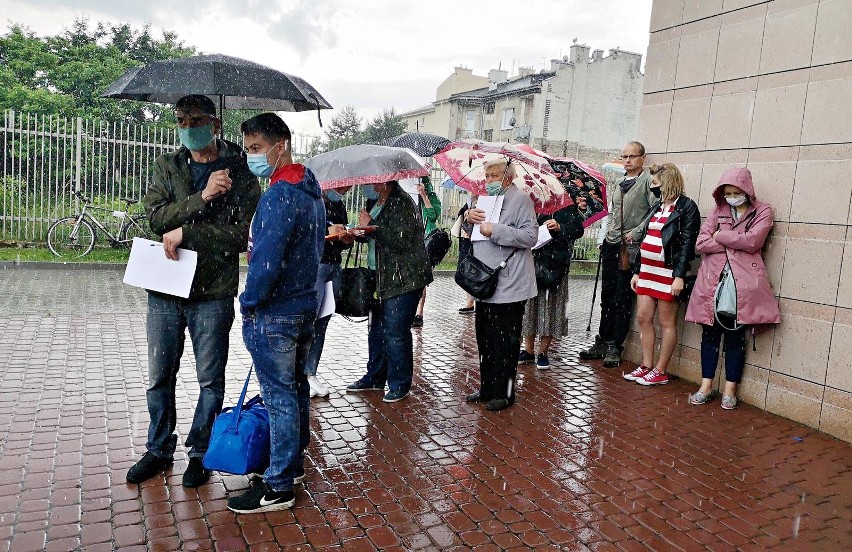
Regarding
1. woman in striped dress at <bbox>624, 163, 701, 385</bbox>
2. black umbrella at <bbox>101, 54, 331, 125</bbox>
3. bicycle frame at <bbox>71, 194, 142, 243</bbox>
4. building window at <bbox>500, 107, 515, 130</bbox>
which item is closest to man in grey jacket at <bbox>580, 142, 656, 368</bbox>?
woman in striped dress at <bbox>624, 163, 701, 385</bbox>

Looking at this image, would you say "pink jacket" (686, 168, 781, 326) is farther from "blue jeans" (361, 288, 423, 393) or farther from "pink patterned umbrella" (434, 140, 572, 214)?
"blue jeans" (361, 288, 423, 393)

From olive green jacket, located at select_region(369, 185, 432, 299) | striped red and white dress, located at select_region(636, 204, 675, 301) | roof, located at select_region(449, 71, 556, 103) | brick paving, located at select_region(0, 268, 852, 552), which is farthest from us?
roof, located at select_region(449, 71, 556, 103)

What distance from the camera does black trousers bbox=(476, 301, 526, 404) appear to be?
17.9 ft

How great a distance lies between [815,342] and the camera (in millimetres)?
5551

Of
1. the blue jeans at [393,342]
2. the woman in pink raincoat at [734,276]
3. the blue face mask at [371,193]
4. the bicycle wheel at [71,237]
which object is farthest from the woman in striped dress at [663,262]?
the bicycle wheel at [71,237]

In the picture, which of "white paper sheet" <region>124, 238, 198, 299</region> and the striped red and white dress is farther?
the striped red and white dress

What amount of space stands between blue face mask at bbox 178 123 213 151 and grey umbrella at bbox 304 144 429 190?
4.79 feet

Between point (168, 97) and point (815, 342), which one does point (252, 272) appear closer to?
point (168, 97)

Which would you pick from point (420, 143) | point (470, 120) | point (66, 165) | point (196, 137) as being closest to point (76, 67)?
point (66, 165)

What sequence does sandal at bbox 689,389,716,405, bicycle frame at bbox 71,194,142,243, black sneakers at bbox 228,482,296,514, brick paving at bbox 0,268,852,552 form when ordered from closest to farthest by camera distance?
1. brick paving at bbox 0,268,852,552
2. black sneakers at bbox 228,482,296,514
3. sandal at bbox 689,389,716,405
4. bicycle frame at bbox 71,194,142,243

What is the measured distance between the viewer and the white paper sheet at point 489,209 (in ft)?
17.5

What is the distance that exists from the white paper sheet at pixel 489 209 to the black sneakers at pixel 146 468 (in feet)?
8.94

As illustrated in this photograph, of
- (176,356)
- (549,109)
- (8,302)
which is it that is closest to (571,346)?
(176,356)

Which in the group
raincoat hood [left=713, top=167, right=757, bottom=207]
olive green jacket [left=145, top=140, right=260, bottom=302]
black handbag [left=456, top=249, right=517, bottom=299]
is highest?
raincoat hood [left=713, top=167, right=757, bottom=207]
